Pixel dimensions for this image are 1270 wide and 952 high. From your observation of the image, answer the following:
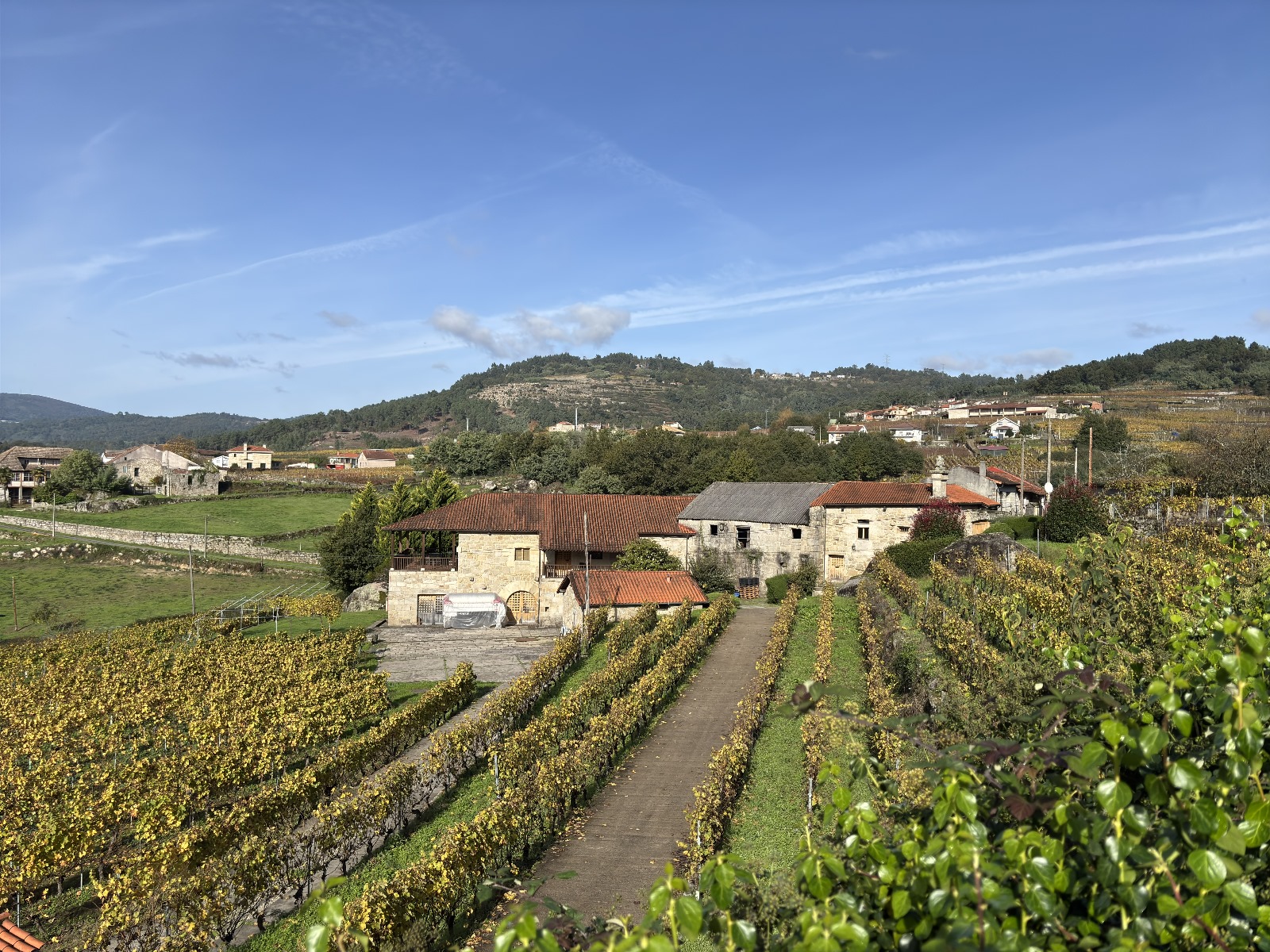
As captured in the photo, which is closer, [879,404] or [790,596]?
[790,596]

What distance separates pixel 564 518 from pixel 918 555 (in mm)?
16862

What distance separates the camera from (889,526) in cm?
3762

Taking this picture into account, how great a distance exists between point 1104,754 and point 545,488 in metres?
73.1

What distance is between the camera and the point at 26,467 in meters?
96.9

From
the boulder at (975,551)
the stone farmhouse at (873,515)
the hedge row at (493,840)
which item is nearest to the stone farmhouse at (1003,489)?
the stone farmhouse at (873,515)

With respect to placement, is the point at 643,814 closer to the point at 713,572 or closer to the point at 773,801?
the point at 773,801

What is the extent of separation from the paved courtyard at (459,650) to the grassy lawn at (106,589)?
8408mm

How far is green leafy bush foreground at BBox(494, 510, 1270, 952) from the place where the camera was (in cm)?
246

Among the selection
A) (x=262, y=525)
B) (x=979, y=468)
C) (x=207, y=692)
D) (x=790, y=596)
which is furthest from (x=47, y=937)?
(x=262, y=525)

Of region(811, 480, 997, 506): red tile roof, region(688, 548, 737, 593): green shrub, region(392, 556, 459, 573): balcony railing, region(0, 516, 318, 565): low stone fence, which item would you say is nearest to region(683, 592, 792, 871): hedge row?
region(688, 548, 737, 593): green shrub

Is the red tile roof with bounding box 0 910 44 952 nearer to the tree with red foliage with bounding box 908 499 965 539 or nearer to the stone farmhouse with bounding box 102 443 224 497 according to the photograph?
the tree with red foliage with bounding box 908 499 965 539

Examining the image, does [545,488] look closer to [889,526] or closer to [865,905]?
[889,526]

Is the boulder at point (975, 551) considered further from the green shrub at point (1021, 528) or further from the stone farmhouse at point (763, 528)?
the stone farmhouse at point (763, 528)

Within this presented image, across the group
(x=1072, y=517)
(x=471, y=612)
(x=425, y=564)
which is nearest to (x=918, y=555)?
(x=1072, y=517)
